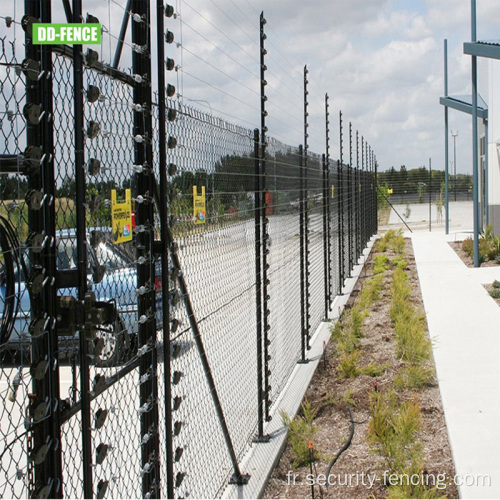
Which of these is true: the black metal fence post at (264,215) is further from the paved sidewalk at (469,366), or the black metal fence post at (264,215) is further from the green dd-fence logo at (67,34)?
the green dd-fence logo at (67,34)

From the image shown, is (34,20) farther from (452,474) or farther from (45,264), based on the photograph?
(452,474)

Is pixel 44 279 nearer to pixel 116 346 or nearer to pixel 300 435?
pixel 116 346

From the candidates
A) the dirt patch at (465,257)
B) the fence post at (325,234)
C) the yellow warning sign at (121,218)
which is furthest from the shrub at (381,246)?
the yellow warning sign at (121,218)

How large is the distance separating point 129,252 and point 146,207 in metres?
0.31

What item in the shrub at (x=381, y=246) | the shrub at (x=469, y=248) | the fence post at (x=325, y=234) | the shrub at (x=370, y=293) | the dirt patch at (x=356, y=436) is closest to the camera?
the dirt patch at (x=356, y=436)

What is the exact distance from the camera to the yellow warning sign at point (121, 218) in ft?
8.37

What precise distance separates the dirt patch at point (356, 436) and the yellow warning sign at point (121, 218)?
2.53 meters

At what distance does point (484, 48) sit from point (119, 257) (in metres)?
14.2

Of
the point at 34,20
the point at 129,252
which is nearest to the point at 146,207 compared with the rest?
the point at 129,252

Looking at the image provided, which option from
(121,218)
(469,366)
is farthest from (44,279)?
(469,366)

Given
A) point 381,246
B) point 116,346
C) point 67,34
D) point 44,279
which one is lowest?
point 381,246

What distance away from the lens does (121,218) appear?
8.61 ft

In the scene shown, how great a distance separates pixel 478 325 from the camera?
31.8 feet

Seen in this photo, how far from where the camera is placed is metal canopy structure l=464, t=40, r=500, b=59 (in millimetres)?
15023
